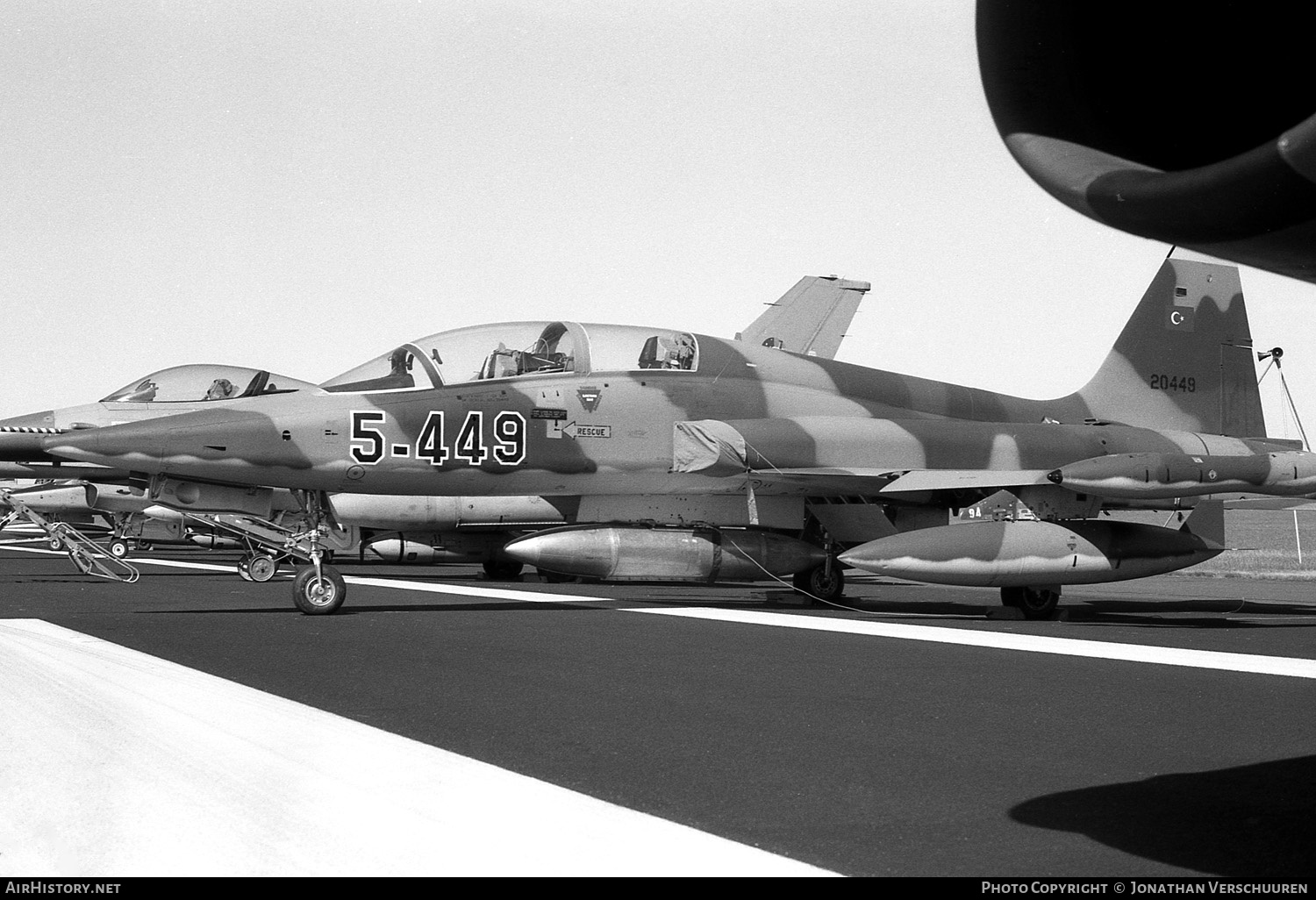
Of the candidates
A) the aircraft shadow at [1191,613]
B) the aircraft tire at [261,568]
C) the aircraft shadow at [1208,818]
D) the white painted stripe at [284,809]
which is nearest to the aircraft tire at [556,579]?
the aircraft tire at [261,568]

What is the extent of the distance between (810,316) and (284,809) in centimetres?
2173

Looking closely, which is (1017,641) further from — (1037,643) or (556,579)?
(556,579)

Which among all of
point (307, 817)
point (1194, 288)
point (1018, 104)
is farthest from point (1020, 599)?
point (1018, 104)

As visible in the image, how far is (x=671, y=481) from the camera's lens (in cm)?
1290

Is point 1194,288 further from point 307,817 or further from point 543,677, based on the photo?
point 307,817

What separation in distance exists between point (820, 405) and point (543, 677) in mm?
7256

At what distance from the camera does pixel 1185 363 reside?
1552 cm

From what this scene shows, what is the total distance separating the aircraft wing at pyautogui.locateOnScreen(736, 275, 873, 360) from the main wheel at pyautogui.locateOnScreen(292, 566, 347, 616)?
14.2 metres

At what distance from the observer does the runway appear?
11.6 ft

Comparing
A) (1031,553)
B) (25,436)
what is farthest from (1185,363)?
(25,436)

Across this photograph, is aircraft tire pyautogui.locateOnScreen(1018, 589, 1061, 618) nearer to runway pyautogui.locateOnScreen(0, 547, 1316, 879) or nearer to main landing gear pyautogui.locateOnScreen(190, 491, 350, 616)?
runway pyautogui.locateOnScreen(0, 547, 1316, 879)

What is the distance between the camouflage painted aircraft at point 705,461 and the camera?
1106cm

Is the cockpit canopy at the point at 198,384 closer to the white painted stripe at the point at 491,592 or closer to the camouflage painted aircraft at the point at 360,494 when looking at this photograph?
the camouflage painted aircraft at the point at 360,494

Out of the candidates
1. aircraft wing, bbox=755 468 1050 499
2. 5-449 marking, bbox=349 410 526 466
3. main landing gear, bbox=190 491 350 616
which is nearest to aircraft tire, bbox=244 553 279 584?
main landing gear, bbox=190 491 350 616
